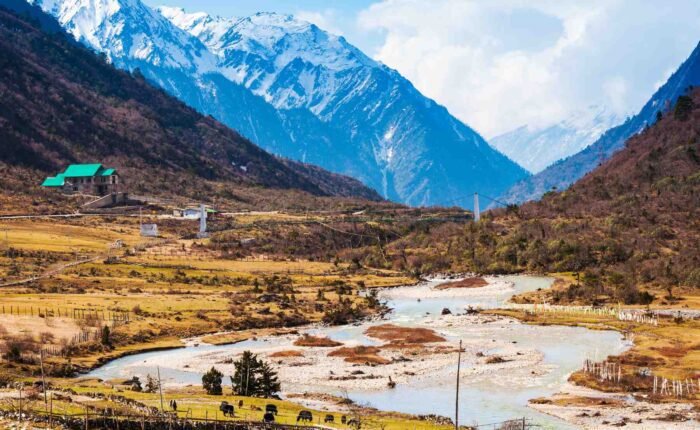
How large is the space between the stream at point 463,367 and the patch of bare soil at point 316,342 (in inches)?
63.4

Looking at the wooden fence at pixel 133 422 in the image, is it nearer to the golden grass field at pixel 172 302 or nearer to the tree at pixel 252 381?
the golden grass field at pixel 172 302

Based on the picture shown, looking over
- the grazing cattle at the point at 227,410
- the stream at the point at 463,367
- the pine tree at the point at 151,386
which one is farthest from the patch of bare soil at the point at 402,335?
the grazing cattle at the point at 227,410

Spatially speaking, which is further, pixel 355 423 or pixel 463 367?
pixel 463 367

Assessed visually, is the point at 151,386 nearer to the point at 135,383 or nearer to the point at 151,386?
the point at 151,386

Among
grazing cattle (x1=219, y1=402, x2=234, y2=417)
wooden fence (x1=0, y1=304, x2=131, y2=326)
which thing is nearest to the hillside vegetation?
wooden fence (x1=0, y1=304, x2=131, y2=326)

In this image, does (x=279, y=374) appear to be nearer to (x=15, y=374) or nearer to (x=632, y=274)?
(x=15, y=374)

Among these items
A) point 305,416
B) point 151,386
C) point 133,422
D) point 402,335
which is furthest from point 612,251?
point 133,422

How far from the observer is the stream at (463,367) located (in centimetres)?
7250

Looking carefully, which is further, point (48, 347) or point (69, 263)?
point (69, 263)

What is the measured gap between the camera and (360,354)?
94.8 metres

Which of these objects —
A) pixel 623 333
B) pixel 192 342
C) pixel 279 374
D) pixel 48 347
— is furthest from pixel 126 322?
pixel 623 333

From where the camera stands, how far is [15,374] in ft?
242

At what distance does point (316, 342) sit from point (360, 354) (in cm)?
850

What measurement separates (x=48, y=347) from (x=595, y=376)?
50435mm
